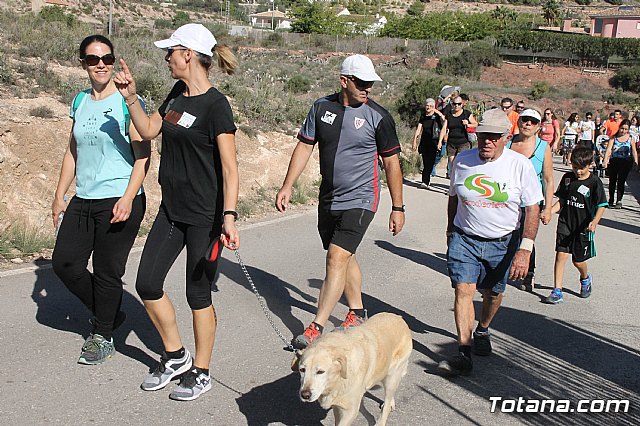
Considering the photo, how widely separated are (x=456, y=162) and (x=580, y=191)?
109 inches

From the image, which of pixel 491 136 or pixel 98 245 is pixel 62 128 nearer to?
pixel 98 245

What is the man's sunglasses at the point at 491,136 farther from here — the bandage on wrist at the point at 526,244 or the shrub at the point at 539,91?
the shrub at the point at 539,91

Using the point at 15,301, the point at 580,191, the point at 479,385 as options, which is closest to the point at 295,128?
the point at 580,191

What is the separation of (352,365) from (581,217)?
4.81m

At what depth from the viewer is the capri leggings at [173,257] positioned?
4.68 meters

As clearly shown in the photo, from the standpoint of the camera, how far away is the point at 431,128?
1473 centimetres

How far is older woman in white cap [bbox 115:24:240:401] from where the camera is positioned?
15.1 ft

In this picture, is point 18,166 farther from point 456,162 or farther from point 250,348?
point 456,162

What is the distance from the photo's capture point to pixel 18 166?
9961 millimetres

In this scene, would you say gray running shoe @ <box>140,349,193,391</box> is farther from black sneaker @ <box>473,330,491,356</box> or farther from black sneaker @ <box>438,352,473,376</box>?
black sneaker @ <box>473,330,491,356</box>

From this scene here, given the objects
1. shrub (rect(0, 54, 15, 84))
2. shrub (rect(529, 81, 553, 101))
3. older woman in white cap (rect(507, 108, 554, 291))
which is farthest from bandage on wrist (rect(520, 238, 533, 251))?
shrub (rect(529, 81, 553, 101))

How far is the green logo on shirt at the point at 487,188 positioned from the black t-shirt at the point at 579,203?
2.79 m

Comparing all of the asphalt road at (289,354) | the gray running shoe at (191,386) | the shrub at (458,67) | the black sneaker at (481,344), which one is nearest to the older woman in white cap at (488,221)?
the black sneaker at (481,344)

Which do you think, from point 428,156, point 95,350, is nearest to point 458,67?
point 428,156
